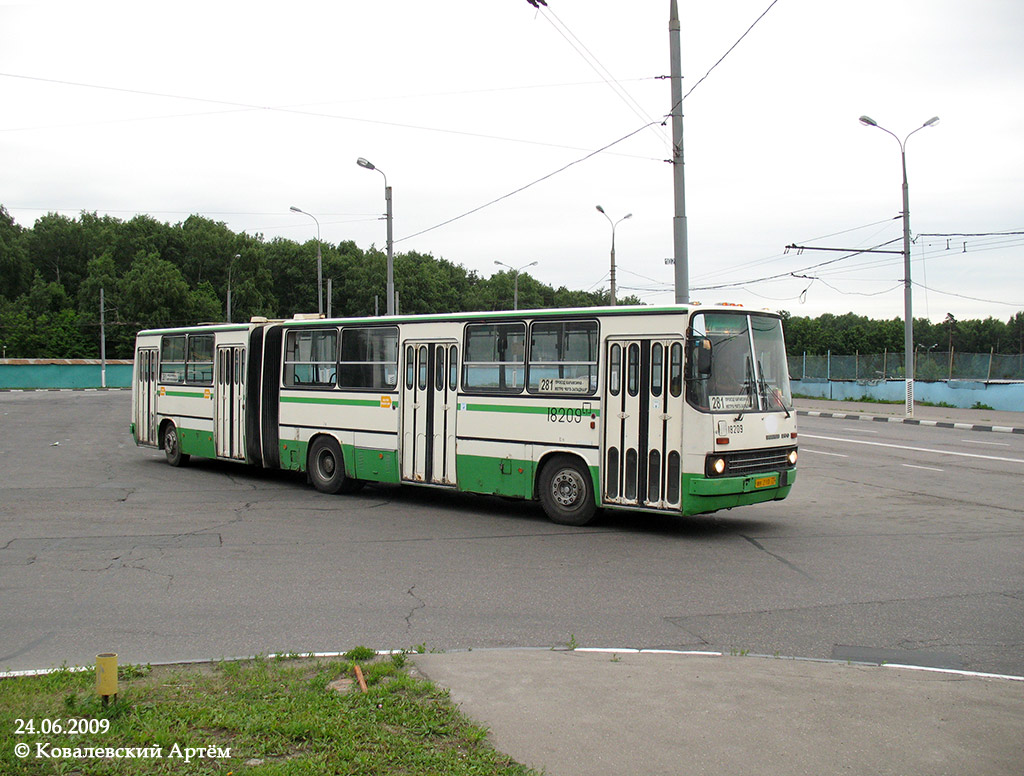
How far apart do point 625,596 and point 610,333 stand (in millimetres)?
4225

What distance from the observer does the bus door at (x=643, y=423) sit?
10766 millimetres

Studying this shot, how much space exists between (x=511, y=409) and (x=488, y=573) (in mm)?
3754

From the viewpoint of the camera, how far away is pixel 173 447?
18781 millimetres

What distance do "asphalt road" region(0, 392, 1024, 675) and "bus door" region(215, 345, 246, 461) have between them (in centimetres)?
134

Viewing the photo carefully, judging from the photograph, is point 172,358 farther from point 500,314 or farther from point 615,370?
point 615,370

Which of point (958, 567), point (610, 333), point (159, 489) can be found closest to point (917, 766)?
point (958, 567)

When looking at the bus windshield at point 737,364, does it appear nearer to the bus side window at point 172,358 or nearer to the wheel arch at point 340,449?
the wheel arch at point 340,449

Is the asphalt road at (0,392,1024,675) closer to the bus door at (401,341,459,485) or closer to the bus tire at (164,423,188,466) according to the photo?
the bus door at (401,341,459,485)

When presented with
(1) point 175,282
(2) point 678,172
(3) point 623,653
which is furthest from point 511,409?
(1) point 175,282

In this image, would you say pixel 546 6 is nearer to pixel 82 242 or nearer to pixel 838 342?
pixel 82 242

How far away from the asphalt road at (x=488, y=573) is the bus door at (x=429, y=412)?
2.06 ft

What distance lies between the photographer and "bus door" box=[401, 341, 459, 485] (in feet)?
43.1

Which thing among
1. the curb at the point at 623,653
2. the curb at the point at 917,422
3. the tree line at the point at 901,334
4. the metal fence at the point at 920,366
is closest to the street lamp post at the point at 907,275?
the curb at the point at 917,422

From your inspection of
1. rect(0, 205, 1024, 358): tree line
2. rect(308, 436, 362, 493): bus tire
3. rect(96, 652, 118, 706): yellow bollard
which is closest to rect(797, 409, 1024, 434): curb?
rect(308, 436, 362, 493): bus tire
